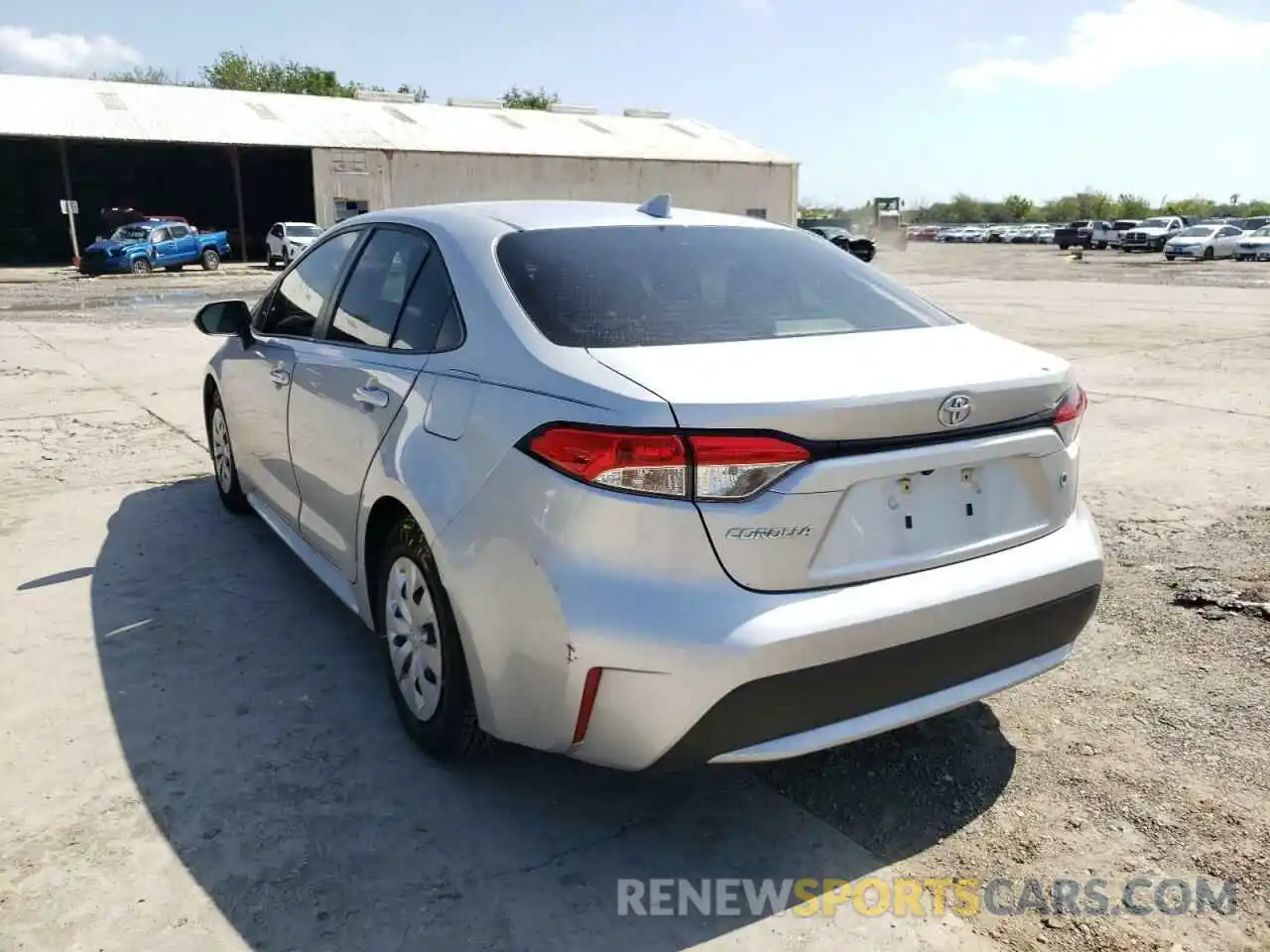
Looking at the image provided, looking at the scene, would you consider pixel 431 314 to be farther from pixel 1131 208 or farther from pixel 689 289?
pixel 1131 208

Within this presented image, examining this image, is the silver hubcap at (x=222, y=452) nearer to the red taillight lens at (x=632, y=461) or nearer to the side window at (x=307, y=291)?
the side window at (x=307, y=291)

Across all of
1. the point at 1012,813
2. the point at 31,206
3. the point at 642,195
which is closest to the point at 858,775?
the point at 1012,813

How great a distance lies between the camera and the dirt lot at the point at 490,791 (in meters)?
2.37

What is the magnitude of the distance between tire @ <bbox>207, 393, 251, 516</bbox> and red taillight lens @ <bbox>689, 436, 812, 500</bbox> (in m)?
3.62

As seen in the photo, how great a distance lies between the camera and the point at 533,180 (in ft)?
128

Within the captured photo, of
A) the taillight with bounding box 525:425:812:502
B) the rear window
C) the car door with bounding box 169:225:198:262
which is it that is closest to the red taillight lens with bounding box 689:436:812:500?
the taillight with bounding box 525:425:812:502

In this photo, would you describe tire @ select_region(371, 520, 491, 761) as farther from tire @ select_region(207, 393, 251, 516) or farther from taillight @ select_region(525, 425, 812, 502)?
tire @ select_region(207, 393, 251, 516)

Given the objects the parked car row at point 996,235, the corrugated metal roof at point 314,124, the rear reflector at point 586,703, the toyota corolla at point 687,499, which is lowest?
the parked car row at point 996,235

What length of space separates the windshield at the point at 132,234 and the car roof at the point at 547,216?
102 feet

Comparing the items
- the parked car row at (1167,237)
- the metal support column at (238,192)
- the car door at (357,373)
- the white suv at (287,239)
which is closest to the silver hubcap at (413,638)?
the car door at (357,373)

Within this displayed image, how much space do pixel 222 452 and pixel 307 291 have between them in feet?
5.42

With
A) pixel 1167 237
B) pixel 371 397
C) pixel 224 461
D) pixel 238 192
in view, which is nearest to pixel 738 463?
pixel 371 397

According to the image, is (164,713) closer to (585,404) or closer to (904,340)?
(585,404)

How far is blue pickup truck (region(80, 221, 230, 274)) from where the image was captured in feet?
97.9
